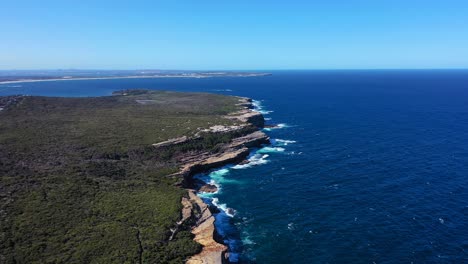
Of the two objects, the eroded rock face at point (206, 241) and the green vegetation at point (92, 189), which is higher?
the green vegetation at point (92, 189)

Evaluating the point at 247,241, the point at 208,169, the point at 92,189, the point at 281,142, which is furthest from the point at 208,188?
the point at 281,142

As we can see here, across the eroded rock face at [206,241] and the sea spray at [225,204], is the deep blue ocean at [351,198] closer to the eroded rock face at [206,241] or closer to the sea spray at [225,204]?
the sea spray at [225,204]

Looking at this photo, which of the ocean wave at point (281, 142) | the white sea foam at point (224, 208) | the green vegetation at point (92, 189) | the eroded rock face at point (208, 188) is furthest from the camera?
the ocean wave at point (281, 142)

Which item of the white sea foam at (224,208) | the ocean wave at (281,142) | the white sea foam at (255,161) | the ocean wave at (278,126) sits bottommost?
the white sea foam at (224,208)

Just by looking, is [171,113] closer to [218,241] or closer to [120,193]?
[120,193]

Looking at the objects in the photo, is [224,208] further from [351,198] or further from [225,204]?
[351,198]

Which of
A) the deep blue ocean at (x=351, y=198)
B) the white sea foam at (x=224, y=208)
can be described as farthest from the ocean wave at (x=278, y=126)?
the white sea foam at (x=224, y=208)
